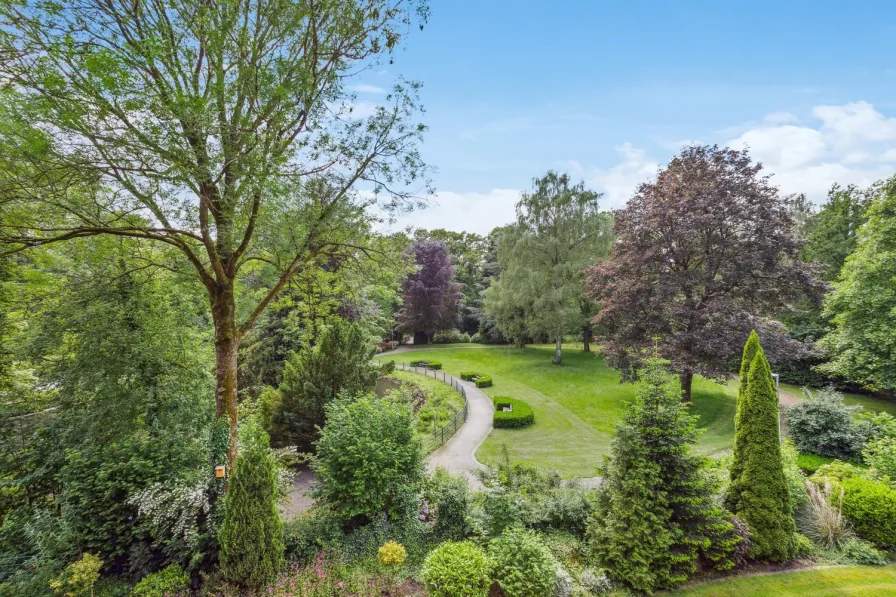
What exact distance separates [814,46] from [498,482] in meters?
9.73

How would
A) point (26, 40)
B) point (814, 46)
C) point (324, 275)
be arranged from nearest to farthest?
point (26, 40) → point (814, 46) → point (324, 275)

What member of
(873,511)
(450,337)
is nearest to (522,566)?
(873,511)

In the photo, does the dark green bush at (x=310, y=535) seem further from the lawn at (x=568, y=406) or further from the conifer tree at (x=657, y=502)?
the lawn at (x=568, y=406)

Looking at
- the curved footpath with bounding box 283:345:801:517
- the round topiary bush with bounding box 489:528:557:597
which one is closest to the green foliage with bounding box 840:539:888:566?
the curved footpath with bounding box 283:345:801:517

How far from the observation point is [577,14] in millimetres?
7434

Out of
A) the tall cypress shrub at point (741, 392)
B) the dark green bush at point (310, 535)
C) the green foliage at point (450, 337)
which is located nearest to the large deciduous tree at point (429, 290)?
the green foliage at point (450, 337)

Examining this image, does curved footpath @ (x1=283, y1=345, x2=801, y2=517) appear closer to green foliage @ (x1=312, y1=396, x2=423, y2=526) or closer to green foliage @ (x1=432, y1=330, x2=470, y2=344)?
green foliage @ (x1=312, y1=396, x2=423, y2=526)

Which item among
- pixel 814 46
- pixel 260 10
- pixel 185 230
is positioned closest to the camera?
pixel 260 10

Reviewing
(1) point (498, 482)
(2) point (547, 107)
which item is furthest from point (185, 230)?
(2) point (547, 107)

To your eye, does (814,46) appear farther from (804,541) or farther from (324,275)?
(324,275)

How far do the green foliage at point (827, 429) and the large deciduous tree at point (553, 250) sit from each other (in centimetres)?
1229

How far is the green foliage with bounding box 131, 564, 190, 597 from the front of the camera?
5043mm

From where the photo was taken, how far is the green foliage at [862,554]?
21.9ft

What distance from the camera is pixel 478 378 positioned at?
22.7 m
